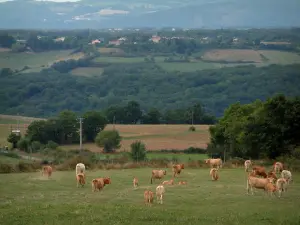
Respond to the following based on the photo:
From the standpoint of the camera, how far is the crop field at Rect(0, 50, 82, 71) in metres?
172

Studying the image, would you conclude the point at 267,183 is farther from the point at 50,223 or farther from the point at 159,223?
the point at 50,223

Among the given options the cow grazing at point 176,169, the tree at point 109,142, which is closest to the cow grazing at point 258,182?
the cow grazing at point 176,169

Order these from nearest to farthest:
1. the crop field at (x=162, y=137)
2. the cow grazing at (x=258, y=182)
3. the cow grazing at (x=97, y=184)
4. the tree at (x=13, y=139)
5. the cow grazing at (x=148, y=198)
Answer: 1. the cow grazing at (x=148, y=198)
2. the cow grazing at (x=258, y=182)
3. the cow grazing at (x=97, y=184)
4. the tree at (x=13, y=139)
5. the crop field at (x=162, y=137)

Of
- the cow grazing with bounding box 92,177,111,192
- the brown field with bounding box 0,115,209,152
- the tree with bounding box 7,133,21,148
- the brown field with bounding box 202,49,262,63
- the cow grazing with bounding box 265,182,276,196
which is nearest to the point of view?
the cow grazing with bounding box 265,182,276,196

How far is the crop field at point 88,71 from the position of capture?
165125 millimetres

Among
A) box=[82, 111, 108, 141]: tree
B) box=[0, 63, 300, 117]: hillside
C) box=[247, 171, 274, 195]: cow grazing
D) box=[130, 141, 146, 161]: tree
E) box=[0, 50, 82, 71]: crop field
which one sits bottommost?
box=[0, 63, 300, 117]: hillside

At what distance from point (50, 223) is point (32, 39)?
598ft

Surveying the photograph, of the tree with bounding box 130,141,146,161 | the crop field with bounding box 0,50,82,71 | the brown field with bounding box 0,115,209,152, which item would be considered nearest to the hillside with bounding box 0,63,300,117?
the crop field with bounding box 0,50,82,71

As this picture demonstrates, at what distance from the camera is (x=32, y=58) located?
184 meters

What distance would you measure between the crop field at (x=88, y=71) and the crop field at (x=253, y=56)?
1273 inches

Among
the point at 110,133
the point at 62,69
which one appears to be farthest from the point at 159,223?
the point at 62,69

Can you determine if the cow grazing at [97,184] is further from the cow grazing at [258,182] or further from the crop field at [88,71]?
the crop field at [88,71]

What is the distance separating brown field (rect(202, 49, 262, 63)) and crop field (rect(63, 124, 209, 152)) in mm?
100579

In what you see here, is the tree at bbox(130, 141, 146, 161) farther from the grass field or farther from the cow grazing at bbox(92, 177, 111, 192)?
the cow grazing at bbox(92, 177, 111, 192)
